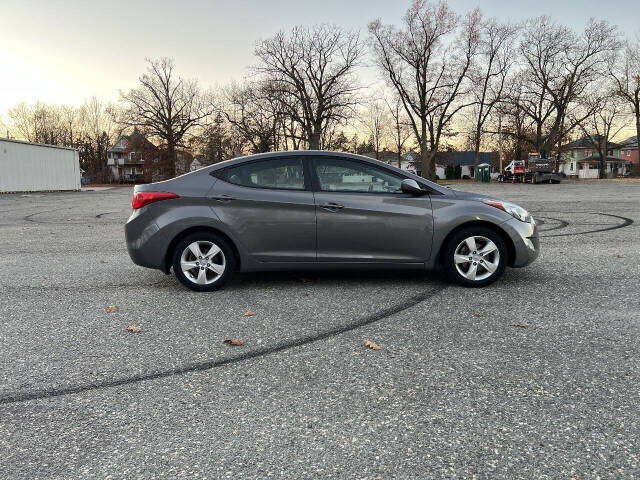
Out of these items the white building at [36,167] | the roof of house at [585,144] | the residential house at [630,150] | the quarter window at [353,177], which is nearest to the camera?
the quarter window at [353,177]

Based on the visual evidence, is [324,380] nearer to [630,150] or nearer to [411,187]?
[411,187]

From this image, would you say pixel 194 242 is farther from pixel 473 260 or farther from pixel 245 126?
pixel 245 126

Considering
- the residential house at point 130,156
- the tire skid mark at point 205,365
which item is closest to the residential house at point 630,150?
the residential house at point 130,156

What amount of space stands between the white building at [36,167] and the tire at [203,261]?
3550cm

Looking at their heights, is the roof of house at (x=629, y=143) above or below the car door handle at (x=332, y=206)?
above

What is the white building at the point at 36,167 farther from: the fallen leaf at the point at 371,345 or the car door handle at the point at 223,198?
the fallen leaf at the point at 371,345

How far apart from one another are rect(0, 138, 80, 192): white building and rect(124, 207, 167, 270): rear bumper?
3507cm

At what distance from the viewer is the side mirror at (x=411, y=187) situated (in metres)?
5.63

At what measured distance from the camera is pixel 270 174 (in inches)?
228

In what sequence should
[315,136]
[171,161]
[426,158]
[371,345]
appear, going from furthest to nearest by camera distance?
[171,161]
[426,158]
[315,136]
[371,345]

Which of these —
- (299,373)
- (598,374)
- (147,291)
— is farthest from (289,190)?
(598,374)

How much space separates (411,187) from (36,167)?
132ft


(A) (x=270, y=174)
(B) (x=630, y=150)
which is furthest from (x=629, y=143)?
(A) (x=270, y=174)

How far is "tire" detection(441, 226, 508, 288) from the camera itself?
5.64 meters
